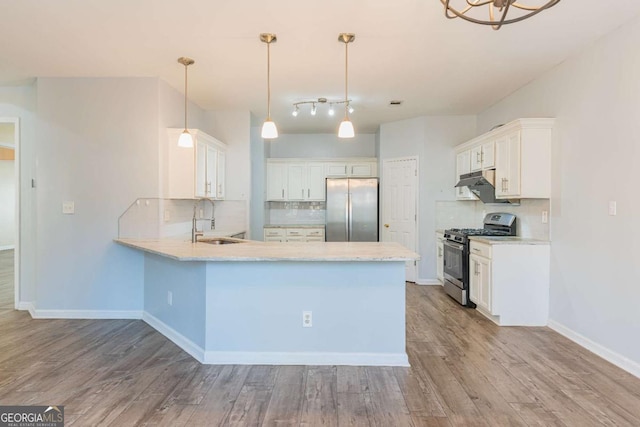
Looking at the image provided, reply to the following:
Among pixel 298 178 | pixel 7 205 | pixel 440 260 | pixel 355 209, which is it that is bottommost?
pixel 440 260

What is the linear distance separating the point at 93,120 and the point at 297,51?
2.40 meters

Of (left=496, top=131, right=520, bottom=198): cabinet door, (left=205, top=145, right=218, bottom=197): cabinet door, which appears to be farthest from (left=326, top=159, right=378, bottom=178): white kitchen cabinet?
(left=496, top=131, right=520, bottom=198): cabinet door

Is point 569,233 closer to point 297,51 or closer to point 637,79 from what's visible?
point 637,79

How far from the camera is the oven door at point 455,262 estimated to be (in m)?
4.39

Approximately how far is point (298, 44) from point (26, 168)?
139 inches

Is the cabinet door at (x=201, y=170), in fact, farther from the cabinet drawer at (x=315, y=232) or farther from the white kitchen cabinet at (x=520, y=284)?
the white kitchen cabinet at (x=520, y=284)

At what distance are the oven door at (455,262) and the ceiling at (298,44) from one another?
77.8 inches

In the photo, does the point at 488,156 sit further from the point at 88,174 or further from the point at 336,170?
the point at 88,174

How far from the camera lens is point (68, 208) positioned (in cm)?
385

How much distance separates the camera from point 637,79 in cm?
267

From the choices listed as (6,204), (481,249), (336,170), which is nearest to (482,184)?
(481,249)

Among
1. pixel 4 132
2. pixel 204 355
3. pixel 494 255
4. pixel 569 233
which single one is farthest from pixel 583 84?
pixel 4 132

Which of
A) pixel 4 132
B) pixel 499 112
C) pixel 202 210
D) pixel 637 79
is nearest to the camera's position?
pixel 637 79

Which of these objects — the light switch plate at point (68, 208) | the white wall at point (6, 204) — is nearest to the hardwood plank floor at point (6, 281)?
the white wall at point (6, 204)
